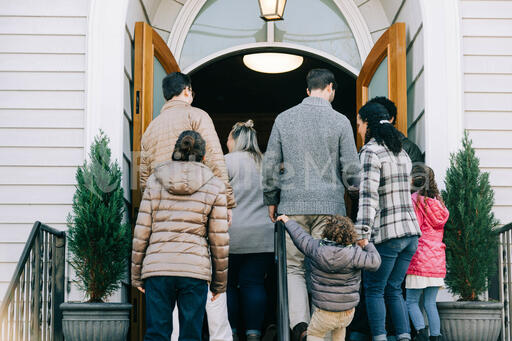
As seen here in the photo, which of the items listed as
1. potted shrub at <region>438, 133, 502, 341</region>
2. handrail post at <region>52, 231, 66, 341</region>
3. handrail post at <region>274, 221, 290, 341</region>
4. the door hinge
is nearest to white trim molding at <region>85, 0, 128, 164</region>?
the door hinge

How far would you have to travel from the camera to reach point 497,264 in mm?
5469

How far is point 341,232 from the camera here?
14.7 ft

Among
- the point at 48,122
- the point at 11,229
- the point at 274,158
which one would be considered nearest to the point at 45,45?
the point at 48,122

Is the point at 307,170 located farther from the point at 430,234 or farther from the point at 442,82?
the point at 442,82

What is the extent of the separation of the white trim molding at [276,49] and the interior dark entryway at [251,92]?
7.61 ft

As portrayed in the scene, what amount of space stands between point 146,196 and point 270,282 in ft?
6.19

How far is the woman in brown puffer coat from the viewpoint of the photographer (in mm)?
4078

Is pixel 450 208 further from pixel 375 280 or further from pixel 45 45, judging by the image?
pixel 45 45

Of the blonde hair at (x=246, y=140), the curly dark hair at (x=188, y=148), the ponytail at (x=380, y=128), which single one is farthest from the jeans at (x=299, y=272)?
the curly dark hair at (x=188, y=148)

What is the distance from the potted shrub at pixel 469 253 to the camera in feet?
16.9

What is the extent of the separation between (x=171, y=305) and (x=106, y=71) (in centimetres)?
234

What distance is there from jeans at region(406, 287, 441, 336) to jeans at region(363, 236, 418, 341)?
0.21 meters

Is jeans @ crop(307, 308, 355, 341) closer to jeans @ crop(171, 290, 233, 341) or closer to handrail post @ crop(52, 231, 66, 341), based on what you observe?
jeans @ crop(171, 290, 233, 341)

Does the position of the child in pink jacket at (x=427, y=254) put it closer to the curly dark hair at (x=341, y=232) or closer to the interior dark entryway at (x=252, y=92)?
the curly dark hair at (x=341, y=232)
